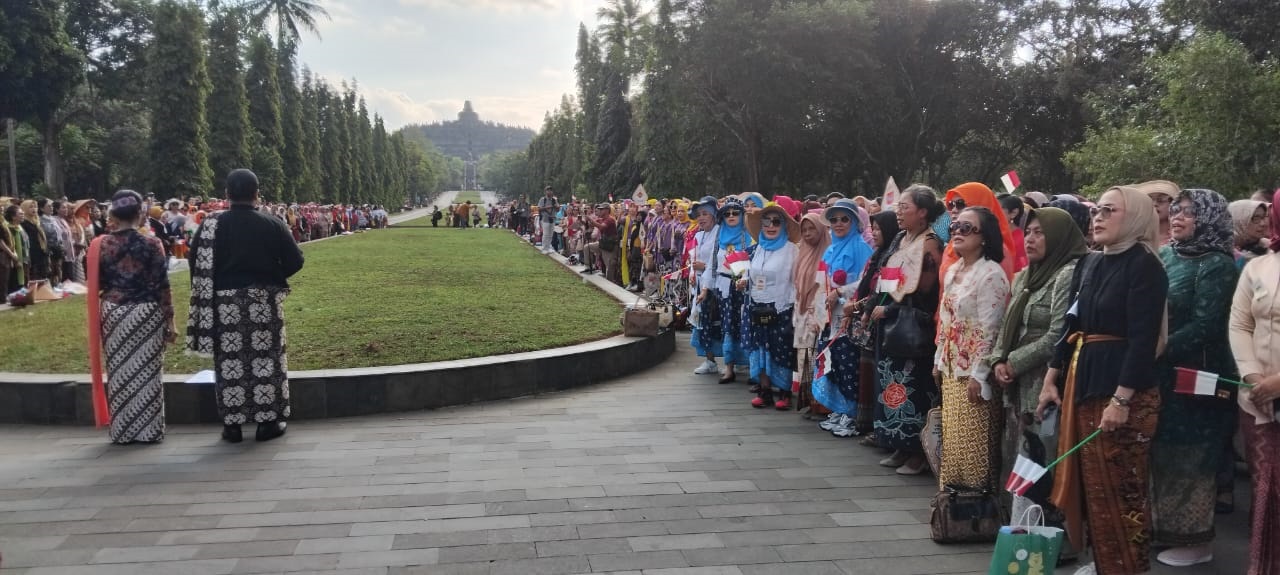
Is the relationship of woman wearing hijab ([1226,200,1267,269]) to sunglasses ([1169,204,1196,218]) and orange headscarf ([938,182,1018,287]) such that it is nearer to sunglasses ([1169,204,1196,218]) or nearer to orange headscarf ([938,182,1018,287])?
sunglasses ([1169,204,1196,218])

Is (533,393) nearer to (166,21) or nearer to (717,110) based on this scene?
(717,110)

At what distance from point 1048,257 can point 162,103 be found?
31.2 meters

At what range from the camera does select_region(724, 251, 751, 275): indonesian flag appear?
707 centimetres

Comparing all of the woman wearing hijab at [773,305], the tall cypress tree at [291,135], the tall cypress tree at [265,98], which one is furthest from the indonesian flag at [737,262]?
the tall cypress tree at [291,135]

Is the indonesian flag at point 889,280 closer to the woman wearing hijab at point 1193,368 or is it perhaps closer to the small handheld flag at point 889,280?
the small handheld flag at point 889,280

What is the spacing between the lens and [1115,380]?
322cm

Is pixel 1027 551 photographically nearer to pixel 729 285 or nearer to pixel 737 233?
pixel 729 285

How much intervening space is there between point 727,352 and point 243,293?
13.7ft

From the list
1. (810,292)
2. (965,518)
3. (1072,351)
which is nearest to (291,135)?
(810,292)

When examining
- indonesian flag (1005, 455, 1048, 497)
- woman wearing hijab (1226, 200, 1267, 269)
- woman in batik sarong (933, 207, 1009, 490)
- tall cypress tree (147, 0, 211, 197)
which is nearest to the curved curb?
woman in batik sarong (933, 207, 1009, 490)

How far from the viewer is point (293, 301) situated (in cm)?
1084

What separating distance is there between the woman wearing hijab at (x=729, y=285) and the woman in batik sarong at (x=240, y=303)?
12.2 feet

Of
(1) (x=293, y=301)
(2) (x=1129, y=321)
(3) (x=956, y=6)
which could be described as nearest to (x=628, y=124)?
(3) (x=956, y=6)

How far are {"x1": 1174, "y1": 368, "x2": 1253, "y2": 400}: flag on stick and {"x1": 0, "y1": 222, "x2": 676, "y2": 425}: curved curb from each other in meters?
4.86
